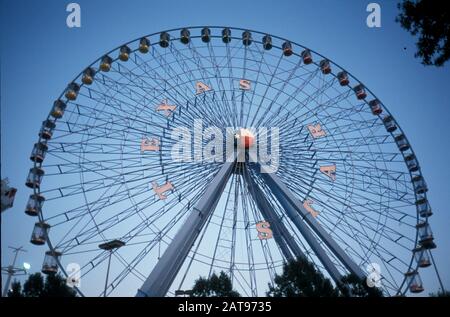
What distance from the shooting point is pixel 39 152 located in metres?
19.1

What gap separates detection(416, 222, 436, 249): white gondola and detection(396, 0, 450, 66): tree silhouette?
42.3 feet

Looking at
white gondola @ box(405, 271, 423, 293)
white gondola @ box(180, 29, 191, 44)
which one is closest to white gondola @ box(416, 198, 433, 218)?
white gondola @ box(405, 271, 423, 293)

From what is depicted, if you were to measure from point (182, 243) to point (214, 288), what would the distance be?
2356mm

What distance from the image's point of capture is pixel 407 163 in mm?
22031

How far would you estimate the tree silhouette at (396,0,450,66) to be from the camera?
9.02 metres

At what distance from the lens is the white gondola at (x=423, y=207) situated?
66.7 feet

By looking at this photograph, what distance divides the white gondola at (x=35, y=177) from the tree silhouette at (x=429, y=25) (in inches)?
637

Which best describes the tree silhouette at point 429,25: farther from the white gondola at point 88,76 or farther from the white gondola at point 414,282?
the white gondola at point 88,76

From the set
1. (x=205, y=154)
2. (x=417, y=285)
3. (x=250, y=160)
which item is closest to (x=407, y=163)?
(x=417, y=285)

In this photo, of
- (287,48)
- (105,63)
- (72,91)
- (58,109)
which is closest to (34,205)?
(58,109)

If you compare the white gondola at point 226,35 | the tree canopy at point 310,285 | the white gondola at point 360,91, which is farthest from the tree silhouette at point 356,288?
the white gondola at point 226,35

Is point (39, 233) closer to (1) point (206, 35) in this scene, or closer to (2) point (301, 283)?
(2) point (301, 283)

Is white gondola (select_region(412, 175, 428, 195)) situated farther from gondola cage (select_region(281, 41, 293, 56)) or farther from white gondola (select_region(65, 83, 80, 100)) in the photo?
white gondola (select_region(65, 83, 80, 100))
